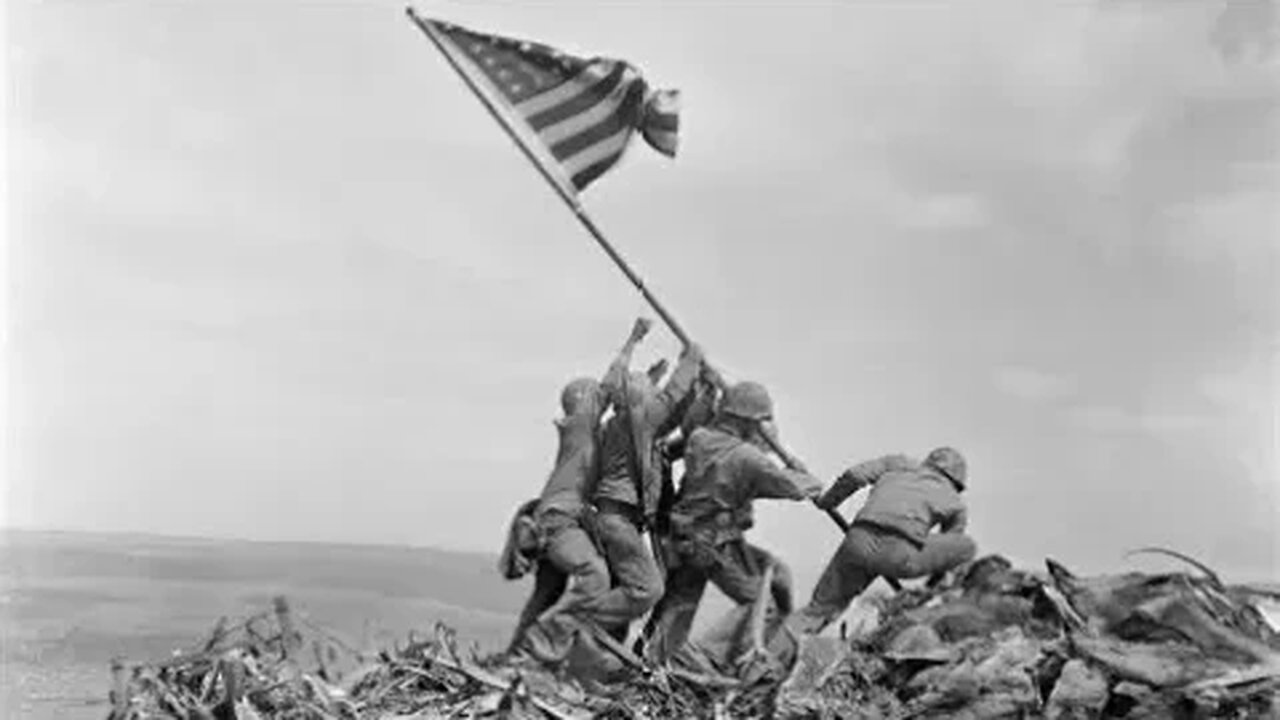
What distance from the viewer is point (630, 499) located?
10.2 meters

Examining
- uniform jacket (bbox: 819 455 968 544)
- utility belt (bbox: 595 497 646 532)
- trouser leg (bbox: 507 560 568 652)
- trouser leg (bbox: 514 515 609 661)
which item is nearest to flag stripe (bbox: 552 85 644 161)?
utility belt (bbox: 595 497 646 532)

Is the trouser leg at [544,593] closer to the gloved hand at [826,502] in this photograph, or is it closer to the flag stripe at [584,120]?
the gloved hand at [826,502]

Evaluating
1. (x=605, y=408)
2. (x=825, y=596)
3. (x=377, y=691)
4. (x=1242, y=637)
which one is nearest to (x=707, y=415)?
(x=605, y=408)

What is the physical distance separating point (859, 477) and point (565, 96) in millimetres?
3036

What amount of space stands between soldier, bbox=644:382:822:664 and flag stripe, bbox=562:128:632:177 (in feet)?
5.77

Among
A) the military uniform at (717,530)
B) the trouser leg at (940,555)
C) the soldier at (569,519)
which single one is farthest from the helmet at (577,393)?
the trouser leg at (940,555)

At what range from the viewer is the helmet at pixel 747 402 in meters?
10.3

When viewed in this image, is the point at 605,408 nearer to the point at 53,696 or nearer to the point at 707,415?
the point at 707,415

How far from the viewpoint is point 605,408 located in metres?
10.5

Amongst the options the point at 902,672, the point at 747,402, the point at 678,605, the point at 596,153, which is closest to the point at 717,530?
the point at 678,605

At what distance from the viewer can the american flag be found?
35.6ft

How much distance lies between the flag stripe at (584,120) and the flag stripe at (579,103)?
0.09ft

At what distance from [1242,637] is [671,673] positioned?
3049 mm

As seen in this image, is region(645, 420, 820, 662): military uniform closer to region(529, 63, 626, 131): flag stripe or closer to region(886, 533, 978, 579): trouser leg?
region(886, 533, 978, 579): trouser leg
